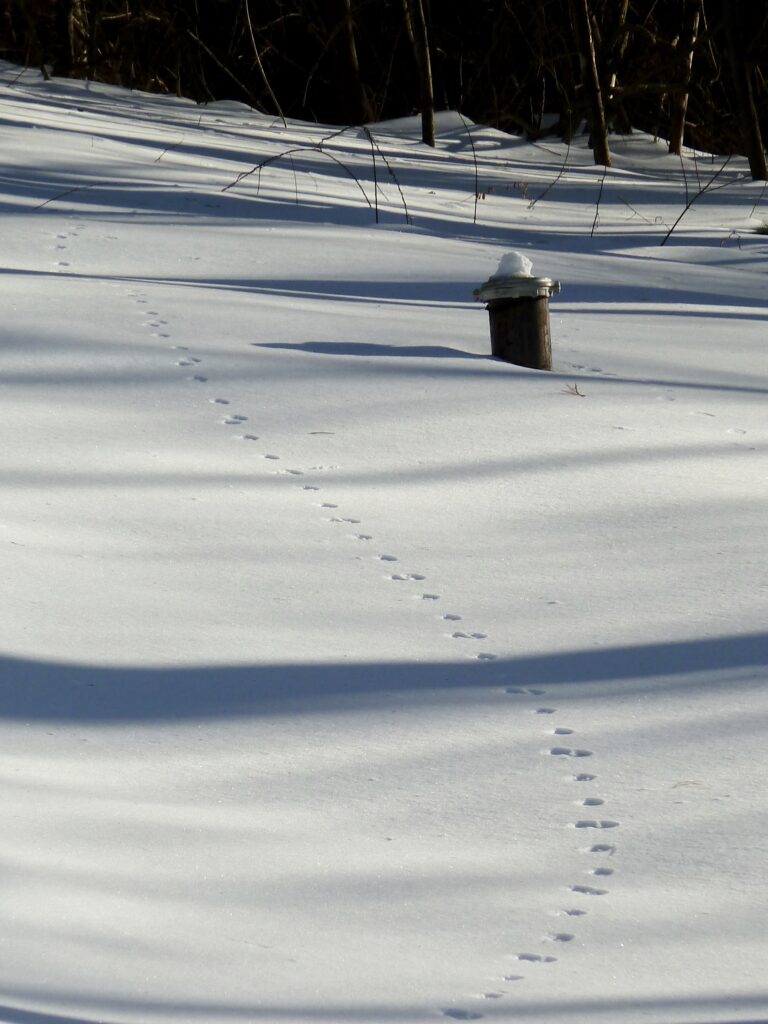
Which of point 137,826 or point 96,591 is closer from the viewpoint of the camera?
point 137,826

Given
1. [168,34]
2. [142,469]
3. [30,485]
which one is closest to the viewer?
[30,485]

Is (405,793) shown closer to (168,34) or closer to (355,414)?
(355,414)

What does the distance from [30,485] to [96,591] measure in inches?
25.9

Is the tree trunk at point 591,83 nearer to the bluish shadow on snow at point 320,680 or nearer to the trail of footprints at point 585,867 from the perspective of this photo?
the bluish shadow on snow at point 320,680

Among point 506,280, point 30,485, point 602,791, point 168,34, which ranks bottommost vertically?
point 602,791

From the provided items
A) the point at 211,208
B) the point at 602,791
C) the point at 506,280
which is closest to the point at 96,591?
the point at 602,791

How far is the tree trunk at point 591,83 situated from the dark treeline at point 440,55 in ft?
0.06

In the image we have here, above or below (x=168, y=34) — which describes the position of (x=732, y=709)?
below

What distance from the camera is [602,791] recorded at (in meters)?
2.33

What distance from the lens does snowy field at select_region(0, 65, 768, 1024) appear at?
177 cm

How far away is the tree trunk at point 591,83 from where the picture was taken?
11719mm

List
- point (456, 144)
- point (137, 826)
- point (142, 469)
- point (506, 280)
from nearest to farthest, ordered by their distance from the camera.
A: point (137, 826)
point (142, 469)
point (506, 280)
point (456, 144)

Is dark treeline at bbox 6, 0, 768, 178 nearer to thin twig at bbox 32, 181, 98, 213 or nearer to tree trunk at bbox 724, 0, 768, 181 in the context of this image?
tree trunk at bbox 724, 0, 768, 181

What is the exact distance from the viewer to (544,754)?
2.44 metres
